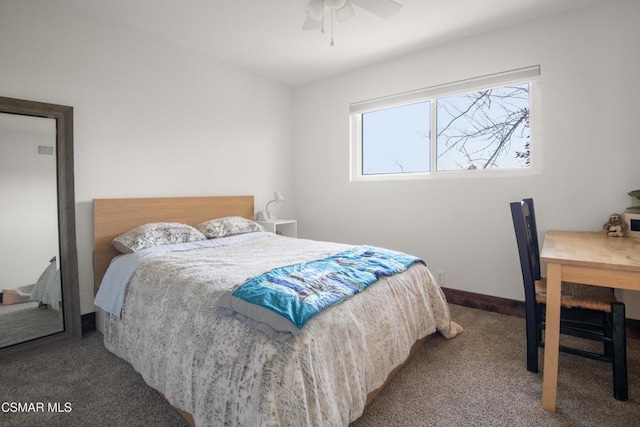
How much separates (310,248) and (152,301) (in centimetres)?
116

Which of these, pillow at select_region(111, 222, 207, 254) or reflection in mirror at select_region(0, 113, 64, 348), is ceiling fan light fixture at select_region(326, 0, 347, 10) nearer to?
pillow at select_region(111, 222, 207, 254)

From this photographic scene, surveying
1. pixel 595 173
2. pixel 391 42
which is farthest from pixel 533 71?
pixel 391 42

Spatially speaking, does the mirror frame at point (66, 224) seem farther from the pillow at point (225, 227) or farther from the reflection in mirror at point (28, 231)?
the pillow at point (225, 227)

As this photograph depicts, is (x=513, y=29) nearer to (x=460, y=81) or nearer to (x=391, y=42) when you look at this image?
(x=460, y=81)

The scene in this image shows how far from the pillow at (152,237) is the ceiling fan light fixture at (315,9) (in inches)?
75.4

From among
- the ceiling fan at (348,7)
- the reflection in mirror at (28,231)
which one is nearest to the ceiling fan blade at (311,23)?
the ceiling fan at (348,7)

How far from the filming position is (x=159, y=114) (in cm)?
289

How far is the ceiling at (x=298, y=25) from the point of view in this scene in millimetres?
2344

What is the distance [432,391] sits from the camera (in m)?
1.70

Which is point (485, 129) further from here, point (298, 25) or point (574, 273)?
point (298, 25)

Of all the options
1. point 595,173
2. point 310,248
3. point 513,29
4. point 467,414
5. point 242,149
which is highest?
point 513,29

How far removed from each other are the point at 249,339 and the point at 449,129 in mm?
2824

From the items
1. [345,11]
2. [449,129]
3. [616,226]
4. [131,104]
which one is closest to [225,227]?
[131,104]

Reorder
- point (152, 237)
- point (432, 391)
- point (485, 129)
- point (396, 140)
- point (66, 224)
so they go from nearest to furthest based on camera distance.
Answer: point (432, 391)
point (66, 224)
point (152, 237)
point (485, 129)
point (396, 140)
